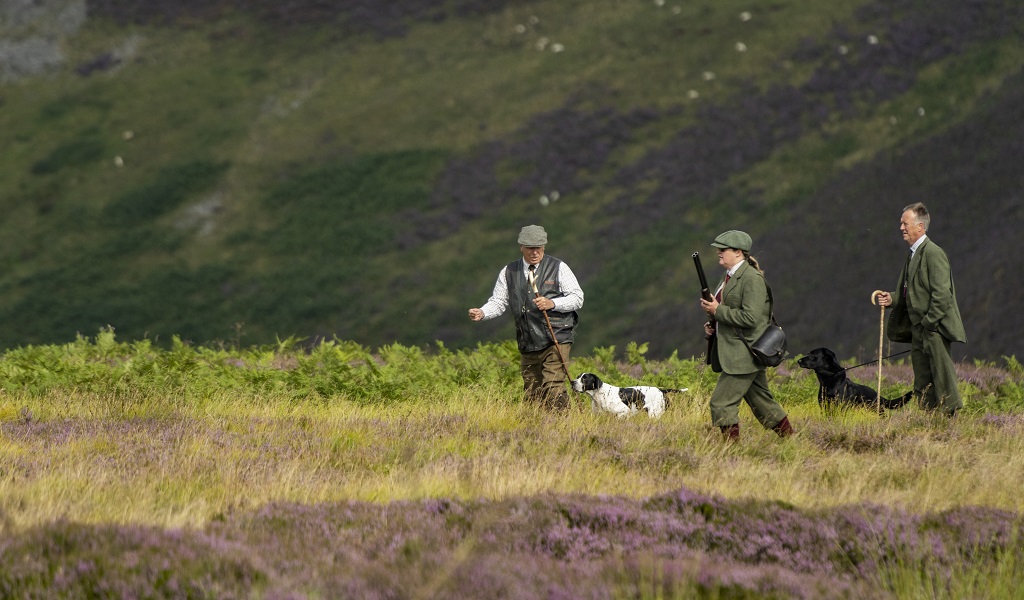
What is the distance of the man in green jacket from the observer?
10.7 metres

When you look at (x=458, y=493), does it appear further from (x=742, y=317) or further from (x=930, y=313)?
(x=930, y=313)

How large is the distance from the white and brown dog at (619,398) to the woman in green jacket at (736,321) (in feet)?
4.90

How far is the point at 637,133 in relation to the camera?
50594 millimetres

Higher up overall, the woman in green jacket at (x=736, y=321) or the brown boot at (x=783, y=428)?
the woman in green jacket at (x=736, y=321)

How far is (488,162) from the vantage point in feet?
167

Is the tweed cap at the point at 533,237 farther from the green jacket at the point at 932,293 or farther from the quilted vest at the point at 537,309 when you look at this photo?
the green jacket at the point at 932,293

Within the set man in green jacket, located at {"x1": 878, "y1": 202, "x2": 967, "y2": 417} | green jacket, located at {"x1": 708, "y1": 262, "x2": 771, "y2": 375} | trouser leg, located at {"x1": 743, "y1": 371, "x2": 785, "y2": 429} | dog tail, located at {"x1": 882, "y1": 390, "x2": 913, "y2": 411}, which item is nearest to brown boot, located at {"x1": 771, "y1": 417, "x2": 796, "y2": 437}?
trouser leg, located at {"x1": 743, "y1": 371, "x2": 785, "y2": 429}

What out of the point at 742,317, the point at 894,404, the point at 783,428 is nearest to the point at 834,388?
the point at 894,404

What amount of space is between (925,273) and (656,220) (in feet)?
113

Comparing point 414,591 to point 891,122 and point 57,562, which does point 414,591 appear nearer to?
point 57,562

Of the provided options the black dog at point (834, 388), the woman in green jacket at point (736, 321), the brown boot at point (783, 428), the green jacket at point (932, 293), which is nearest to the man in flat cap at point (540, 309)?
the woman in green jacket at point (736, 321)

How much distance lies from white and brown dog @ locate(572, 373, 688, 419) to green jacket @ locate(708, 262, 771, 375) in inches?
67.7

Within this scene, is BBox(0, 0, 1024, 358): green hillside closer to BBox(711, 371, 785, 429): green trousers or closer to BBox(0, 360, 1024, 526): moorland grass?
BBox(0, 360, 1024, 526): moorland grass

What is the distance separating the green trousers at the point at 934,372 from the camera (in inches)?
428
